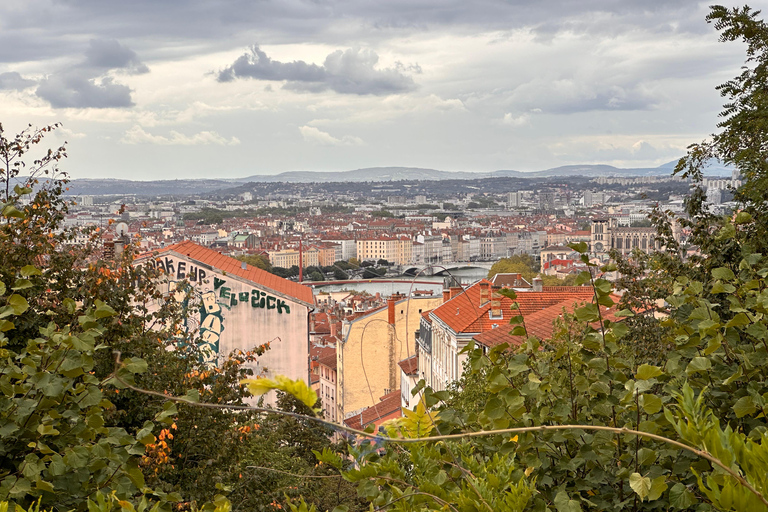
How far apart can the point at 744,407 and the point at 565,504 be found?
750mm

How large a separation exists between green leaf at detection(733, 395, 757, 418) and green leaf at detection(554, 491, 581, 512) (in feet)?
2.23

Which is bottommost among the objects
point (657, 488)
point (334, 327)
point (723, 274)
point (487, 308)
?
point (334, 327)

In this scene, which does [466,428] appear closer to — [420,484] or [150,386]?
[420,484]

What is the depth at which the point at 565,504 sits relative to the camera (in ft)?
9.05

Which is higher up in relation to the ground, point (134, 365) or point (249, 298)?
point (134, 365)

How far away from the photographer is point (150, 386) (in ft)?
29.4

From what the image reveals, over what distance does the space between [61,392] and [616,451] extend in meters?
2.17

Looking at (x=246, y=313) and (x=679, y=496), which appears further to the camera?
(x=246, y=313)

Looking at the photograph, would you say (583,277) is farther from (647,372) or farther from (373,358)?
(373,358)

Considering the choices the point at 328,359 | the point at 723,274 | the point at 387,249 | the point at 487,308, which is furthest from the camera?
the point at 387,249

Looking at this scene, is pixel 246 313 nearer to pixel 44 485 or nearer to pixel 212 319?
pixel 212 319

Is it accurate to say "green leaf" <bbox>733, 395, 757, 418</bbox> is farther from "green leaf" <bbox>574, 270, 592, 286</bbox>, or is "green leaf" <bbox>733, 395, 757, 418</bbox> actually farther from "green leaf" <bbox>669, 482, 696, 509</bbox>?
"green leaf" <bbox>574, 270, 592, 286</bbox>

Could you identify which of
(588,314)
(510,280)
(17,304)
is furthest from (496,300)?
(510,280)

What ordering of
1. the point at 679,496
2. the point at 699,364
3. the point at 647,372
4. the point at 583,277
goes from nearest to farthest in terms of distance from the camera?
the point at 679,496
the point at 647,372
the point at 699,364
the point at 583,277
